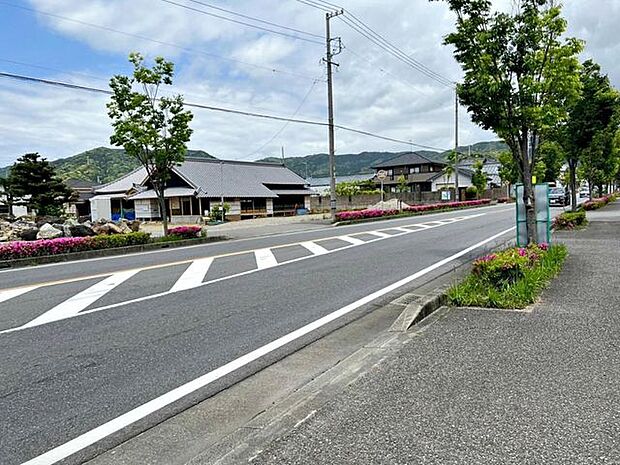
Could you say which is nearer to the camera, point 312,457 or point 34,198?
point 312,457

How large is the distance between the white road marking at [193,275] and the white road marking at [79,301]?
1124 millimetres

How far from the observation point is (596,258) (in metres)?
9.24

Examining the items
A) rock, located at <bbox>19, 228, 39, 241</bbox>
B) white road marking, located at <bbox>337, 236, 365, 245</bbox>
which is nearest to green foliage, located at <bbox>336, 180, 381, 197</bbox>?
white road marking, located at <bbox>337, 236, 365, 245</bbox>

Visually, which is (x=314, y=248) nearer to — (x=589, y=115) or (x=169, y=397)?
(x=169, y=397)

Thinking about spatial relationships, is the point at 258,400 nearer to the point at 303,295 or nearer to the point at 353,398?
the point at 353,398

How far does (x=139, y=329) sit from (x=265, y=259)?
6.01m

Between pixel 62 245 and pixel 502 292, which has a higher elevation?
pixel 62 245

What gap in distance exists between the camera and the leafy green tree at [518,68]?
920 cm

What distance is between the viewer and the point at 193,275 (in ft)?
31.1

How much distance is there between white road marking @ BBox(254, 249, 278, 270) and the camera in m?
10.6

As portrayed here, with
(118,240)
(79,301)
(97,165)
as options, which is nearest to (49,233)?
(118,240)

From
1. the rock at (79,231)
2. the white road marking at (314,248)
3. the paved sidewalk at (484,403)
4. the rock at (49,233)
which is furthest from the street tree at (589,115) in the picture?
the rock at (49,233)

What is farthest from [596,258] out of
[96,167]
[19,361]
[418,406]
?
[96,167]

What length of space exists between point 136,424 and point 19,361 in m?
2.09
